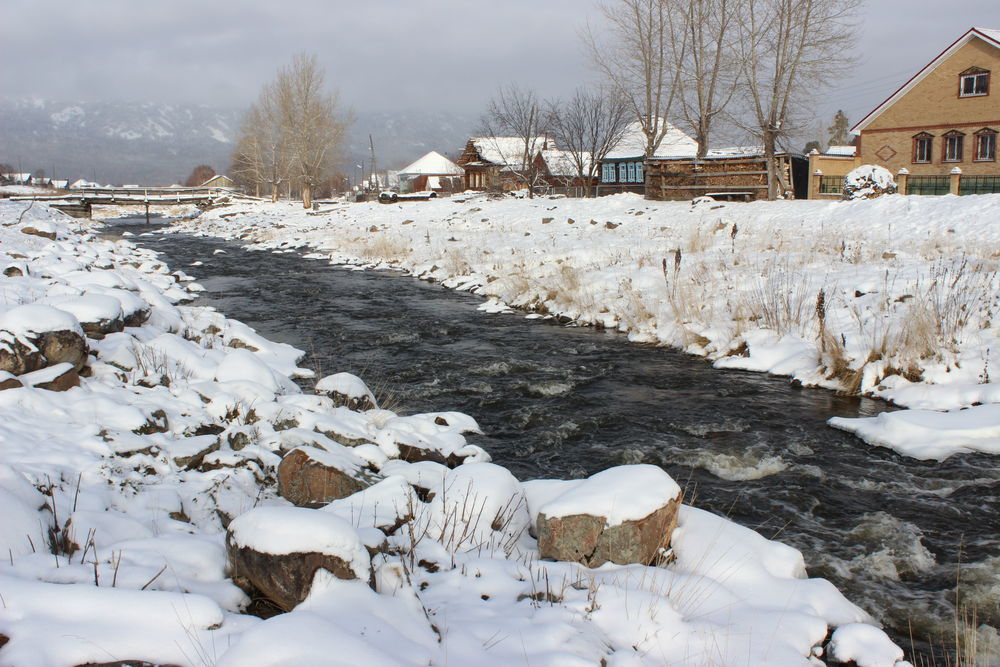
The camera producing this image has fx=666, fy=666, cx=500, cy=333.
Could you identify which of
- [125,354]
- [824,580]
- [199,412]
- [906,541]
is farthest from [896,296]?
[125,354]

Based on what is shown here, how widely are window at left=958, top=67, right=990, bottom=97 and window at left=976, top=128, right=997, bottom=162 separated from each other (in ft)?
5.94

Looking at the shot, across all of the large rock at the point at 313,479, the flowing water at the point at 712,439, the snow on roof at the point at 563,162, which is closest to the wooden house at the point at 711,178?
the flowing water at the point at 712,439

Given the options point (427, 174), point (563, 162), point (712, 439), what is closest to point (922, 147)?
point (563, 162)

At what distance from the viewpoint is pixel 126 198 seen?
188 feet

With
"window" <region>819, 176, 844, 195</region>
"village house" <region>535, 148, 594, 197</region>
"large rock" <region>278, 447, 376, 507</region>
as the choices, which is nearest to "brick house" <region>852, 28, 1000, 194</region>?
"window" <region>819, 176, 844, 195</region>

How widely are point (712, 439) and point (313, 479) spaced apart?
399 cm

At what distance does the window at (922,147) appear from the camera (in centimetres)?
3316

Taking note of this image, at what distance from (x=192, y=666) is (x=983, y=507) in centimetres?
553

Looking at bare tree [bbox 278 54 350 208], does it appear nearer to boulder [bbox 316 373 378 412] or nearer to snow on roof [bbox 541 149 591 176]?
snow on roof [bbox 541 149 591 176]

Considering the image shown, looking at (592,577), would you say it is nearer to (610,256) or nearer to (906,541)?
A: (906,541)

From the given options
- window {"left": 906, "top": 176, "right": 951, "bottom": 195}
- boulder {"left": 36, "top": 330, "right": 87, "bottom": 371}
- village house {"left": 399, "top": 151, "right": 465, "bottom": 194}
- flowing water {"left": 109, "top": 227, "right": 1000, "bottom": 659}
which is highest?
village house {"left": 399, "top": 151, "right": 465, "bottom": 194}

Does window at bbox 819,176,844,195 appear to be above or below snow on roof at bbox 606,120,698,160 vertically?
below

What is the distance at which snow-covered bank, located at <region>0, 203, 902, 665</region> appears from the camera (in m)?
2.58

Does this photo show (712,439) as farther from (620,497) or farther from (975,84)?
(975,84)
